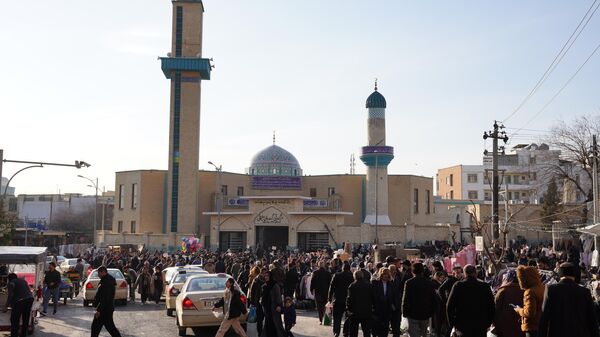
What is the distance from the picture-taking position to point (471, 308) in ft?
27.7

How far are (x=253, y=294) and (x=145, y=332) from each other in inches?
114

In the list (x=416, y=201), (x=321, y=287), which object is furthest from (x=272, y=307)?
(x=416, y=201)

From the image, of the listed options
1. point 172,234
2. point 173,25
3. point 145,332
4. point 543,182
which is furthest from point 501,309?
point 173,25

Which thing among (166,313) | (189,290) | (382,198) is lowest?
(166,313)

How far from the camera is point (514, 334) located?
8.27 metres

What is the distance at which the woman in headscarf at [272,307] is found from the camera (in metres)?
11.8

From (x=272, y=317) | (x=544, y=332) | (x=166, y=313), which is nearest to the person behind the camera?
(x=544, y=332)

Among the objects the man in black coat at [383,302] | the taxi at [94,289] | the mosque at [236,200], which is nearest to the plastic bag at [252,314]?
the man in black coat at [383,302]

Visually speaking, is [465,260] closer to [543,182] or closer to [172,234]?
[543,182]

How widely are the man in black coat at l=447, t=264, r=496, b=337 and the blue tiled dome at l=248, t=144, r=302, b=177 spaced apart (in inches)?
2230

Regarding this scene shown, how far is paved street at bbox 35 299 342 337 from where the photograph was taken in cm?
1430

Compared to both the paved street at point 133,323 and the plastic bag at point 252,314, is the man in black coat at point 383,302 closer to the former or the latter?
the paved street at point 133,323

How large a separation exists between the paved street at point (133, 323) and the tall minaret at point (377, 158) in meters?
37.9

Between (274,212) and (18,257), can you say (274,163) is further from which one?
(18,257)
